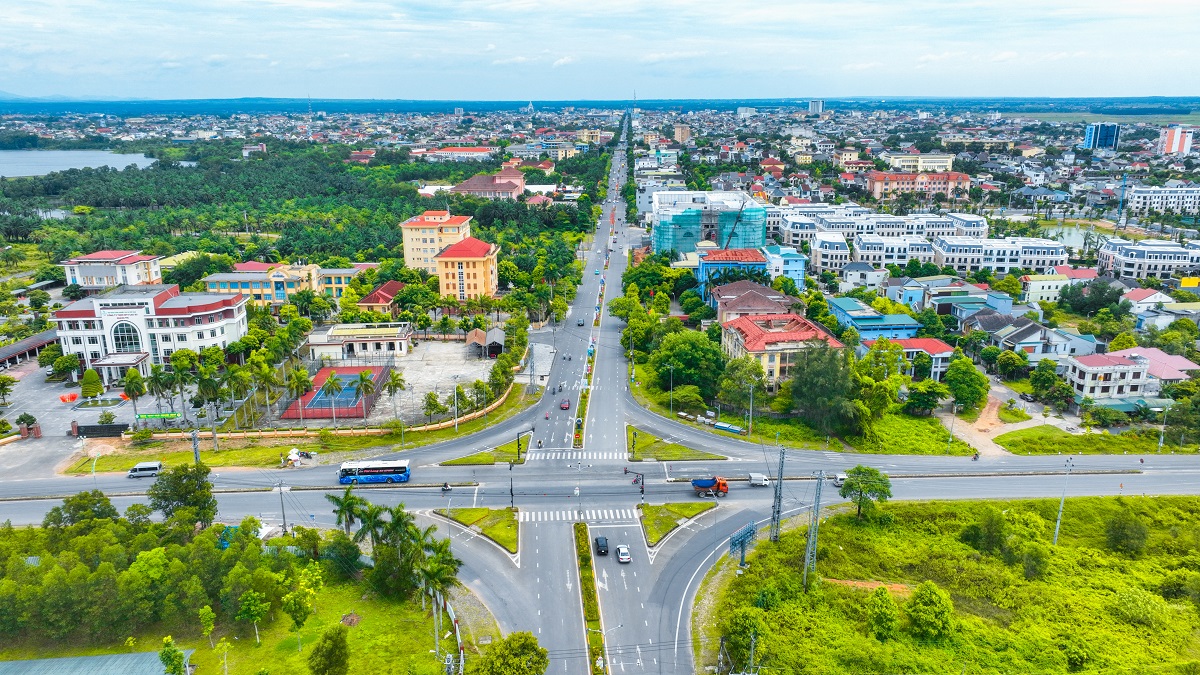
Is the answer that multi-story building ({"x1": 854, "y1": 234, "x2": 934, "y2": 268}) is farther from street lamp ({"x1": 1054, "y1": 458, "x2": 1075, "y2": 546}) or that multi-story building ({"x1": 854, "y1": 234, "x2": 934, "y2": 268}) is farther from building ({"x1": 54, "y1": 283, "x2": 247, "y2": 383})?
building ({"x1": 54, "y1": 283, "x2": 247, "y2": 383})

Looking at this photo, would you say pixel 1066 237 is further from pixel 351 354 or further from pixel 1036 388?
pixel 351 354

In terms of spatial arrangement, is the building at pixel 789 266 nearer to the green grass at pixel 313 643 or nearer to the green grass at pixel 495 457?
the green grass at pixel 495 457

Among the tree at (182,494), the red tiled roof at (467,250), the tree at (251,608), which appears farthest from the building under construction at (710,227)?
the tree at (251,608)

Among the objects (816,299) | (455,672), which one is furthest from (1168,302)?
(455,672)

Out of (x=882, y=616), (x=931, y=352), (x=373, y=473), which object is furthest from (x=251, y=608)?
(x=931, y=352)

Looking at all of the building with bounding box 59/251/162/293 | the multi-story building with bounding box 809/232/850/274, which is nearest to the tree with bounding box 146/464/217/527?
the building with bounding box 59/251/162/293

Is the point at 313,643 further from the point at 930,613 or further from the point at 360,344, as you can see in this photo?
the point at 360,344
